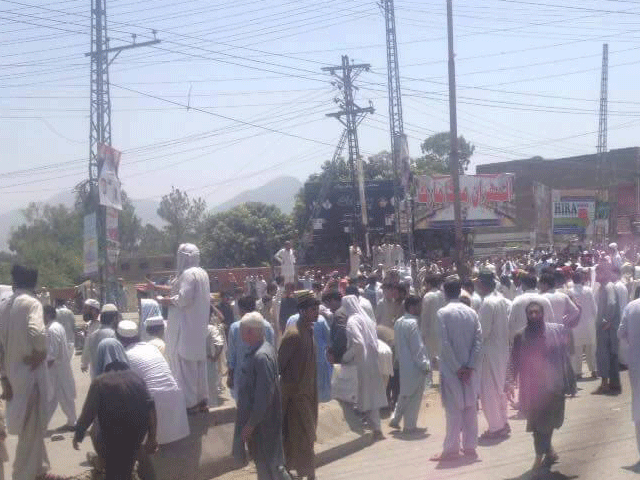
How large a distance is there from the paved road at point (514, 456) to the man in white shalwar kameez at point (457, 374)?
24 centimetres

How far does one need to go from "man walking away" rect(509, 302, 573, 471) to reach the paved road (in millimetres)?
380

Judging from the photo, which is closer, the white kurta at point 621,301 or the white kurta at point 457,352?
the white kurta at point 457,352

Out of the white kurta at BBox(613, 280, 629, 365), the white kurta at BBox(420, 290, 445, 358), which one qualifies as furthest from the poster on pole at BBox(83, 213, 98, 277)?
the white kurta at BBox(613, 280, 629, 365)

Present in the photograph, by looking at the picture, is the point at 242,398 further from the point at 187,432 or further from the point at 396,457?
the point at 396,457

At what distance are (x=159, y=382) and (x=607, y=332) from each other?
7537 mm

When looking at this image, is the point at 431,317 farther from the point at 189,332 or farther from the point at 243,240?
the point at 243,240

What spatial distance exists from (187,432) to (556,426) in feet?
11.2

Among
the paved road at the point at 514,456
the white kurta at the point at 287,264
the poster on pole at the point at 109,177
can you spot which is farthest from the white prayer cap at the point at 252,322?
the white kurta at the point at 287,264

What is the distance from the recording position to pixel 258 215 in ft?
203

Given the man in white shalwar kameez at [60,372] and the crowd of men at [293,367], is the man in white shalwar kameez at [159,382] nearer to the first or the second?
the crowd of men at [293,367]

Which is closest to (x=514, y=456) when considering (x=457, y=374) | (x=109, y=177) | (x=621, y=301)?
(x=457, y=374)

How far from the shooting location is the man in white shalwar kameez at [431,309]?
13.4m

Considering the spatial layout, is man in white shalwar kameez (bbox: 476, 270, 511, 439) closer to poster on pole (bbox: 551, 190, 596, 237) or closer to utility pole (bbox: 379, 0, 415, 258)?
utility pole (bbox: 379, 0, 415, 258)

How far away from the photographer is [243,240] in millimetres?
60438
